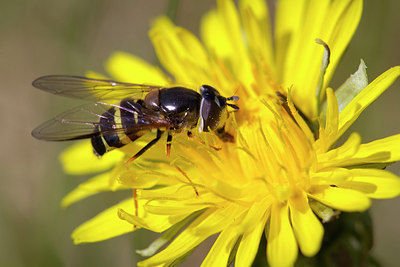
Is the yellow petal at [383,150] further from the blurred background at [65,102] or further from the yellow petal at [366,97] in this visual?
the blurred background at [65,102]

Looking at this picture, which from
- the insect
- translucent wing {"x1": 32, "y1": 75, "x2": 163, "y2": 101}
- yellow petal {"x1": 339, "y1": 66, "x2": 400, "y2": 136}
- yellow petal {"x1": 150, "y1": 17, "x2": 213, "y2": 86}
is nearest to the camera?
yellow petal {"x1": 339, "y1": 66, "x2": 400, "y2": 136}

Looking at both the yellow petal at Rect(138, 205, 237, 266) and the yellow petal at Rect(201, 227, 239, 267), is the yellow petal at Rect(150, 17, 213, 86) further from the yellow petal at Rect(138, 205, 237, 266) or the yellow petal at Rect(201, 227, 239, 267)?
the yellow petal at Rect(201, 227, 239, 267)

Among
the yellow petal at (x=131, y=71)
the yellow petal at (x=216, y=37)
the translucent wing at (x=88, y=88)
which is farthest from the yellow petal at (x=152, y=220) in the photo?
the yellow petal at (x=216, y=37)

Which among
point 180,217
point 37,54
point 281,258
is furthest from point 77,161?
point 37,54

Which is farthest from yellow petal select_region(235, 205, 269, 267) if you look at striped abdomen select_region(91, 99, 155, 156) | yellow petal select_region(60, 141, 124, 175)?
yellow petal select_region(60, 141, 124, 175)

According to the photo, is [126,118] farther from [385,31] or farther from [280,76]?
[385,31]

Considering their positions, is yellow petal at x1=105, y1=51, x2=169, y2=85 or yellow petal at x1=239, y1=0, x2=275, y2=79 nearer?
yellow petal at x1=239, y1=0, x2=275, y2=79

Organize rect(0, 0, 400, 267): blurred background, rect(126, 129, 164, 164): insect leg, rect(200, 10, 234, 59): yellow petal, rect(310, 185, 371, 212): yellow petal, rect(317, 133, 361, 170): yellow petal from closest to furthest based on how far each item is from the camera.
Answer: rect(310, 185, 371, 212): yellow petal, rect(317, 133, 361, 170): yellow petal, rect(126, 129, 164, 164): insect leg, rect(200, 10, 234, 59): yellow petal, rect(0, 0, 400, 267): blurred background
